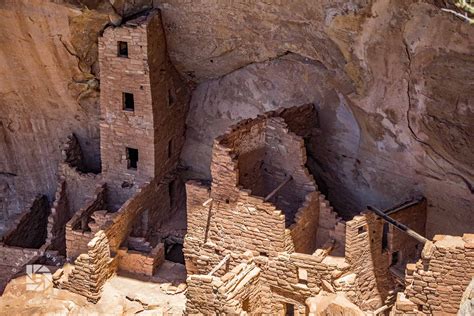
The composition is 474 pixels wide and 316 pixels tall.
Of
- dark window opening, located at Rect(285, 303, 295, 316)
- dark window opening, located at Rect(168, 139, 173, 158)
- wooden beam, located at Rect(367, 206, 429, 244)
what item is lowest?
dark window opening, located at Rect(285, 303, 295, 316)

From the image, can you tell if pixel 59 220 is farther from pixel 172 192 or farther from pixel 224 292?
pixel 224 292

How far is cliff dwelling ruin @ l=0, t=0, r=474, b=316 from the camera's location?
1114 centimetres

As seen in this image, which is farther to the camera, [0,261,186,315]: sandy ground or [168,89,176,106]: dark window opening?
[168,89,176,106]: dark window opening

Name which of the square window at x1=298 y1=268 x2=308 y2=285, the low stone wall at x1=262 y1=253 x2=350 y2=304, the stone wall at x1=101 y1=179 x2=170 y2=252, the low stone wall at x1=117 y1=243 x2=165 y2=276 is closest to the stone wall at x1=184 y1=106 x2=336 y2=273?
the low stone wall at x1=262 y1=253 x2=350 y2=304

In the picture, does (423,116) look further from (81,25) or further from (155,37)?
(81,25)

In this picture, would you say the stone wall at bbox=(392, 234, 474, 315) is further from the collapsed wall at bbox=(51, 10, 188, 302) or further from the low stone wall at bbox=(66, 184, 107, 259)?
the low stone wall at bbox=(66, 184, 107, 259)

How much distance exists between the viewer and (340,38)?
11258mm

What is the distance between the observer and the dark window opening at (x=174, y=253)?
1424cm

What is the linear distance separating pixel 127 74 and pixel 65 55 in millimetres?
1002

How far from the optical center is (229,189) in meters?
11.8

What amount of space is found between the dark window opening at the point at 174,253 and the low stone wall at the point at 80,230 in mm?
1359

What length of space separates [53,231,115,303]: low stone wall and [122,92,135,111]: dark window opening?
2090 mm

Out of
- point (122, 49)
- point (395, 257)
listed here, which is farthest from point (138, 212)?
point (395, 257)

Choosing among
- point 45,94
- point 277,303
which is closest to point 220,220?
point 277,303
